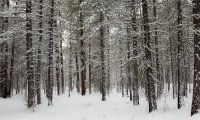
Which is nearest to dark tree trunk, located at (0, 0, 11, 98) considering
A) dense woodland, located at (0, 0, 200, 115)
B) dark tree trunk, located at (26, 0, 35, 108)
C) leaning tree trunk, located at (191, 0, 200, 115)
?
dense woodland, located at (0, 0, 200, 115)

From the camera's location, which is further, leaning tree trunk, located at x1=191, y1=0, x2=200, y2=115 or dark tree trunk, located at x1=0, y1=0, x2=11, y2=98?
dark tree trunk, located at x1=0, y1=0, x2=11, y2=98

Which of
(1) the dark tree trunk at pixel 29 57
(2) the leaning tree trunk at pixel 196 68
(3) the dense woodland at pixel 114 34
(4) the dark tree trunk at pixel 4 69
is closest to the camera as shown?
(2) the leaning tree trunk at pixel 196 68

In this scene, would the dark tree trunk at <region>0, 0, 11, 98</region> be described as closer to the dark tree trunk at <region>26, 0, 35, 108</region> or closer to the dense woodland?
the dense woodland

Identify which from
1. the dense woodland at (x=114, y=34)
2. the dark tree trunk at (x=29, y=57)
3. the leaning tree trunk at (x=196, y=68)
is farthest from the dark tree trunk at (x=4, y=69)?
the leaning tree trunk at (x=196, y=68)

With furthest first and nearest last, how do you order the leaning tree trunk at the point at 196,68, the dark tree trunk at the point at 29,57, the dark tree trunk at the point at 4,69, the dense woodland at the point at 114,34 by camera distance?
1. the dark tree trunk at the point at 4,69
2. the dark tree trunk at the point at 29,57
3. the dense woodland at the point at 114,34
4. the leaning tree trunk at the point at 196,68

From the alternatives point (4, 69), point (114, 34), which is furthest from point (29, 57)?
point (114, 34)

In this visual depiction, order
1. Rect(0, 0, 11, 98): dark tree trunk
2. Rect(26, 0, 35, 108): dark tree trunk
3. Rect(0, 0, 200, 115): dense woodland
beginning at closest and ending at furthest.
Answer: Rect(0, 0, 200, 115): dense woodland, Rect(26, 0, 35, 108): dark tree trunk, Rect(0, 0, 11, 98): dark tree trunk

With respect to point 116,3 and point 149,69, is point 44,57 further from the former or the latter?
point 149,69

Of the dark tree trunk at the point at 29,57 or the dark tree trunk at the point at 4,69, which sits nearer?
the dark tree trunk at the point at 29,57

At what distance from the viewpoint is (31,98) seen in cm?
1900

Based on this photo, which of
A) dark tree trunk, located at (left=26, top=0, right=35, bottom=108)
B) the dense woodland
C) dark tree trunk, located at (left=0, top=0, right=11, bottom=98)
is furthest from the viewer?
dark tree trunk, located at (left=0, top=0, right=11, bottom=98)

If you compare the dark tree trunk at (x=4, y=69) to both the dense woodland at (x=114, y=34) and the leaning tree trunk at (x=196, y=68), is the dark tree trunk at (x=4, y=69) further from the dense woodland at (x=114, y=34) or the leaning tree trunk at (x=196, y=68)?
the leaning tree trunk at (x=196, y=68)

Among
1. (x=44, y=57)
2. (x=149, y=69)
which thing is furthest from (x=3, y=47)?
(x=149, y=69)

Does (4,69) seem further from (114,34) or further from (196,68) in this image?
(196,68)
